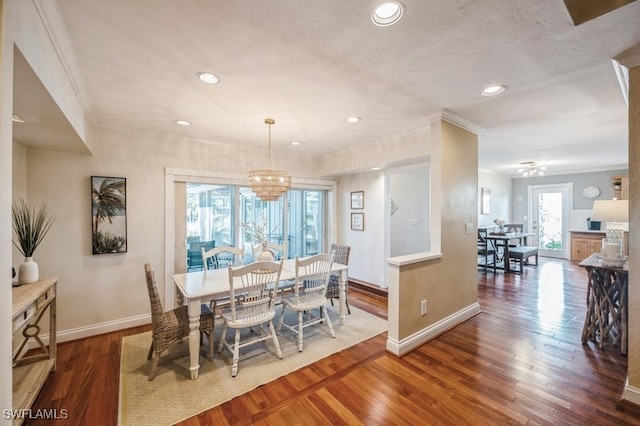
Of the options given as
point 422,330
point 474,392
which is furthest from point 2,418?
point 422,330

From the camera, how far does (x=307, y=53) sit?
176 cm

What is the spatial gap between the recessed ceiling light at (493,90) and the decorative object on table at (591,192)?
23.6ft

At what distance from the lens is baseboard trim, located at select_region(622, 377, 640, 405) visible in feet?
6.13

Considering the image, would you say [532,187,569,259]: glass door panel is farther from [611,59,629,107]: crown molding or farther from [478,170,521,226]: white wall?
[611,59,629,107]: crown molding

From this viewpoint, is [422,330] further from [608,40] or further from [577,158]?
[577,158]

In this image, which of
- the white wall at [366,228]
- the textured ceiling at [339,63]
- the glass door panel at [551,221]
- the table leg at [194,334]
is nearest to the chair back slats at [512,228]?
the glass door panel at [551,221]

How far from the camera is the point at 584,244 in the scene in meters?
6.82

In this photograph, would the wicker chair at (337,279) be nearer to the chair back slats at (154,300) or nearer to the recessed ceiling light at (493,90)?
the chair back slats at (154,300)

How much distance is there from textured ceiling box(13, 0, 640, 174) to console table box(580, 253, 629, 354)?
68.3 inches

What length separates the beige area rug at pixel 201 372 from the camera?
1924 mm

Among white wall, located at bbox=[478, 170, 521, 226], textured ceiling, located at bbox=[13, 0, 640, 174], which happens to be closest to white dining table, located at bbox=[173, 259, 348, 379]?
textured ceiling, located at bbox=[13, 0, 640, 174]

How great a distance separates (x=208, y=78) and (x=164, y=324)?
6.85 feet

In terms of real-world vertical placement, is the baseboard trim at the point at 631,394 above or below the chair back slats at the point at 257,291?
below

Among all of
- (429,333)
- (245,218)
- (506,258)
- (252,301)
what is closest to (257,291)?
(252,301)
